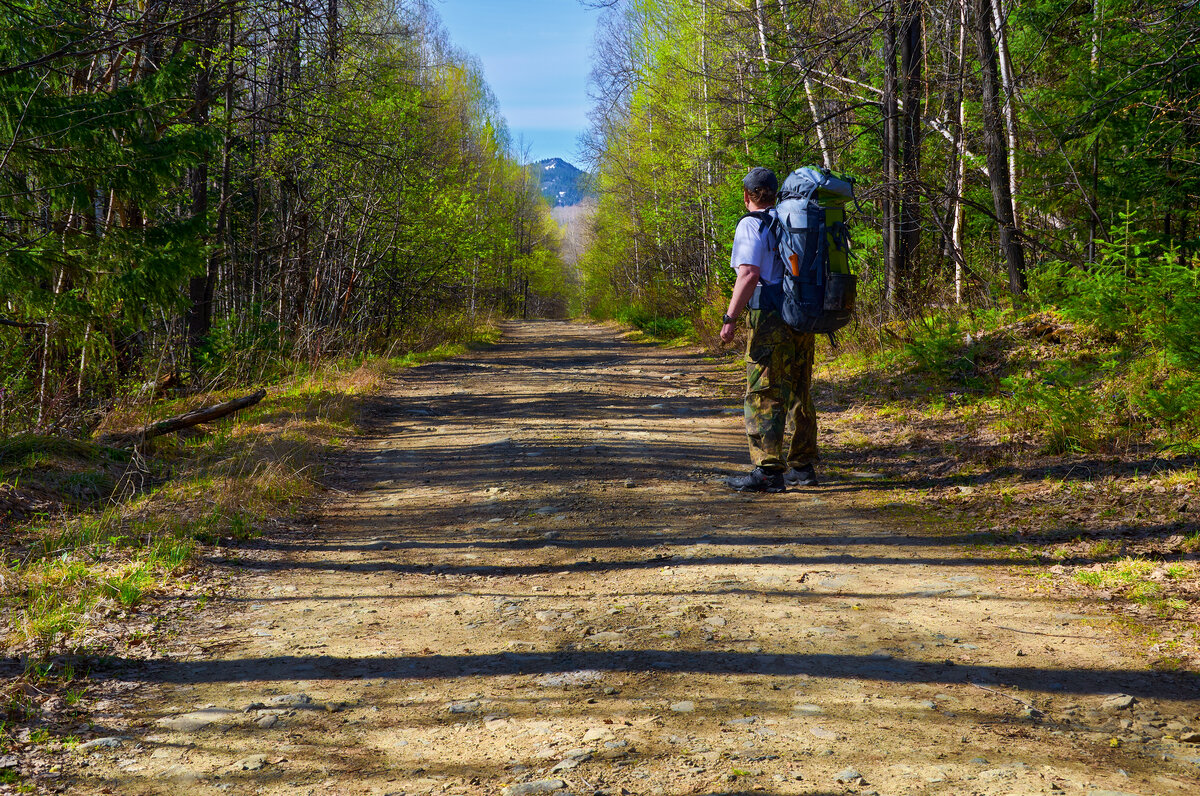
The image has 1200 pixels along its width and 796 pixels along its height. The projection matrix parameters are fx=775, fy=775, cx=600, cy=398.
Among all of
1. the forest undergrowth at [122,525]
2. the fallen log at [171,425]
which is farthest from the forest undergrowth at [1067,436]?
the fallen log at [171,425]

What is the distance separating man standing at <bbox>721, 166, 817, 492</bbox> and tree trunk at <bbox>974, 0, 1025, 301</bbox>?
14.5 feet

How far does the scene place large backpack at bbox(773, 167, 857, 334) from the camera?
19.0ft

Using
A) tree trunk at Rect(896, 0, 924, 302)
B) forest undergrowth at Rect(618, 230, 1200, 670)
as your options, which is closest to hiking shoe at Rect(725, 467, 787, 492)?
forest undergrowth at Rect(618, 230, 1200, 670)

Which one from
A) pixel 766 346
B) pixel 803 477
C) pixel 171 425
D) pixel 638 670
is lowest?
pixel 638 670

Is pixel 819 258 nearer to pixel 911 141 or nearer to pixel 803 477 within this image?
pixel 803 477

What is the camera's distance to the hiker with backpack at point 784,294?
19.1ft

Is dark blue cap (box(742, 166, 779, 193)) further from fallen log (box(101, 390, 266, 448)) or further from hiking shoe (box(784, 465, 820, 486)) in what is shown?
fallen log (box(101, 390, 266, 448))

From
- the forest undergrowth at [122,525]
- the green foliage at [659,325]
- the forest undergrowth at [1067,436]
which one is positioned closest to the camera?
the forest undergrowth at [122,525]

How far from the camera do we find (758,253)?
232 inches

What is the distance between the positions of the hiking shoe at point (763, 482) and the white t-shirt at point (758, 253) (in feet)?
4.85

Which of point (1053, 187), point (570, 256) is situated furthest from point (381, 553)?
point (570, 256)

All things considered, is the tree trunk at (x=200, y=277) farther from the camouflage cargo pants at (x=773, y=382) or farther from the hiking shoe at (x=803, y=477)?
the hiking shoe at (x=803, y=477)

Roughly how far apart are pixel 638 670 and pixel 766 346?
3.39 meters

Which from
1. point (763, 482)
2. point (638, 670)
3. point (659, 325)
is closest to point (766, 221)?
point (763, 482)
